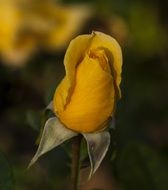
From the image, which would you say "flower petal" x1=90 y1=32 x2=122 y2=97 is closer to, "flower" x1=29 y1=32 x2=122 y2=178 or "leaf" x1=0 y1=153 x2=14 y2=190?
"flower" x1=29 y1=32 x2=122 y2=178

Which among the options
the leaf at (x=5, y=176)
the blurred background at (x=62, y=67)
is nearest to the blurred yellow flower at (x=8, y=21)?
the blurred background at (x=62, y=67)

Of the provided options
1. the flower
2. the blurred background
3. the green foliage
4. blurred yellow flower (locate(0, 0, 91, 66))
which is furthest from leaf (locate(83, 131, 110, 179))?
blurred yellow flower (locate(0, 0, 91, 66))

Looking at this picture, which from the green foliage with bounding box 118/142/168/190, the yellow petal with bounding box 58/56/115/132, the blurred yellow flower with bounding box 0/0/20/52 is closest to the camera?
the yellow petal with bounding box 58/56/115/132

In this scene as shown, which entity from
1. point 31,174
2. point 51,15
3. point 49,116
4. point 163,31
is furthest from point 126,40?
point 49,116

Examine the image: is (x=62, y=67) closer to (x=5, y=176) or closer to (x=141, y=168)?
(x=141, y=168)

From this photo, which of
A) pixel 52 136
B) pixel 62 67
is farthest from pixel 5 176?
pixel 62 67

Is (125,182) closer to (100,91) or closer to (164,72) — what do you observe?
(100,91)

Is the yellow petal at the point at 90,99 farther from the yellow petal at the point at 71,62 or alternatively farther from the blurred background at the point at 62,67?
the blurred background at the point at 62,67

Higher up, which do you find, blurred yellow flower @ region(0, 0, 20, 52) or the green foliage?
the green foliage

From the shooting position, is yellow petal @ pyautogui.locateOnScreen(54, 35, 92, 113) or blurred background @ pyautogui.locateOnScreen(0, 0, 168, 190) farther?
blurred background @ pyautogui.locateOnScreen(0, 0, 168, 190)
